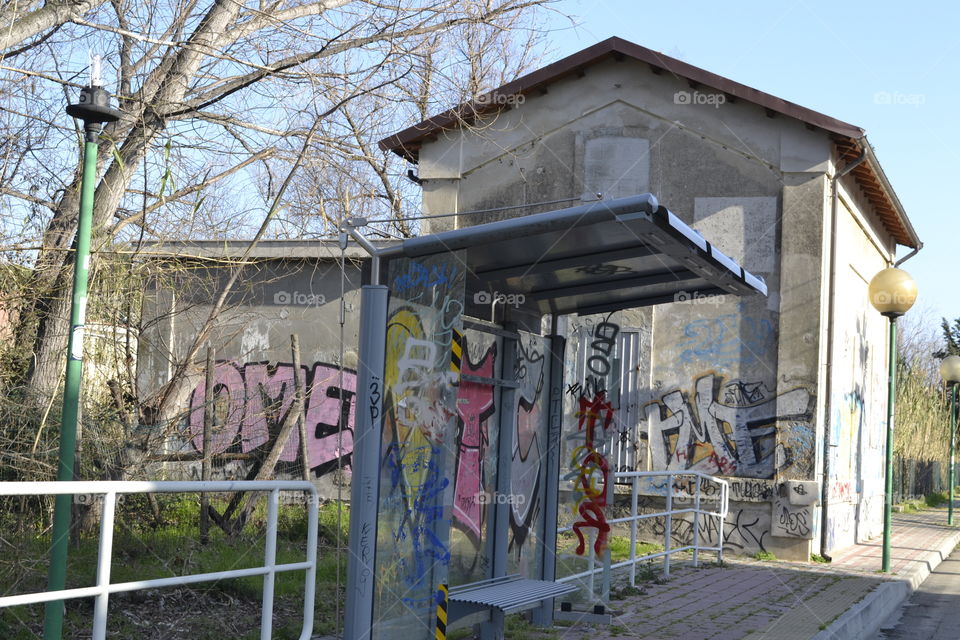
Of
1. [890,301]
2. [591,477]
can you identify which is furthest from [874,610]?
[890,301]

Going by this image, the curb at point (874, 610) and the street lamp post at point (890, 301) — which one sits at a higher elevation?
the street lamp post at point (890, 301)

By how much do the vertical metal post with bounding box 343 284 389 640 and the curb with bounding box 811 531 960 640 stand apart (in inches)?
170

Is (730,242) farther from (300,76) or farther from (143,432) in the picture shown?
(143,432)

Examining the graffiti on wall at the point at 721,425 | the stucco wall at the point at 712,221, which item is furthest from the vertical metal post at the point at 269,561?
the graffiti on wall at the point at 721,425

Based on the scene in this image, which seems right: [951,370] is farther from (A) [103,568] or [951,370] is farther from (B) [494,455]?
(A) [103,568]

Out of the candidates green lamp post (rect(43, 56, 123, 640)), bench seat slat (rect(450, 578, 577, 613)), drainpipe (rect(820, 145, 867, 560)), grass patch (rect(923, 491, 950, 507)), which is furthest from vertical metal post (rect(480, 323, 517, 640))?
grass patch (rect(923, 491, 950, 507))

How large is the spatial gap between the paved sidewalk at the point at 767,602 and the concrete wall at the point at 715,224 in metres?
1.38

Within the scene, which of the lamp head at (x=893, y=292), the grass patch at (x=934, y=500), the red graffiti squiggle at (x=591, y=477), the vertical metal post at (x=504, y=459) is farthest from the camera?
the grass patch at (x=934, y=500)

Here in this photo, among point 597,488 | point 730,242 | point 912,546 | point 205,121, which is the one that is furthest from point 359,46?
point 912,546

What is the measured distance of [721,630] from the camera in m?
8.70

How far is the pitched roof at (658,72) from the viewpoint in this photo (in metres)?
14.7

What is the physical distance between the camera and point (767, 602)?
34.3ft

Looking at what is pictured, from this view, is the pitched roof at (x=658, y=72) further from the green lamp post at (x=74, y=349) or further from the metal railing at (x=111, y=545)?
the metal railing at (x=111, y=545)

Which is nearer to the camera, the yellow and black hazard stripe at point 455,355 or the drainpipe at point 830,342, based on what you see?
the yellow and black hazard stripe at point 455,355
